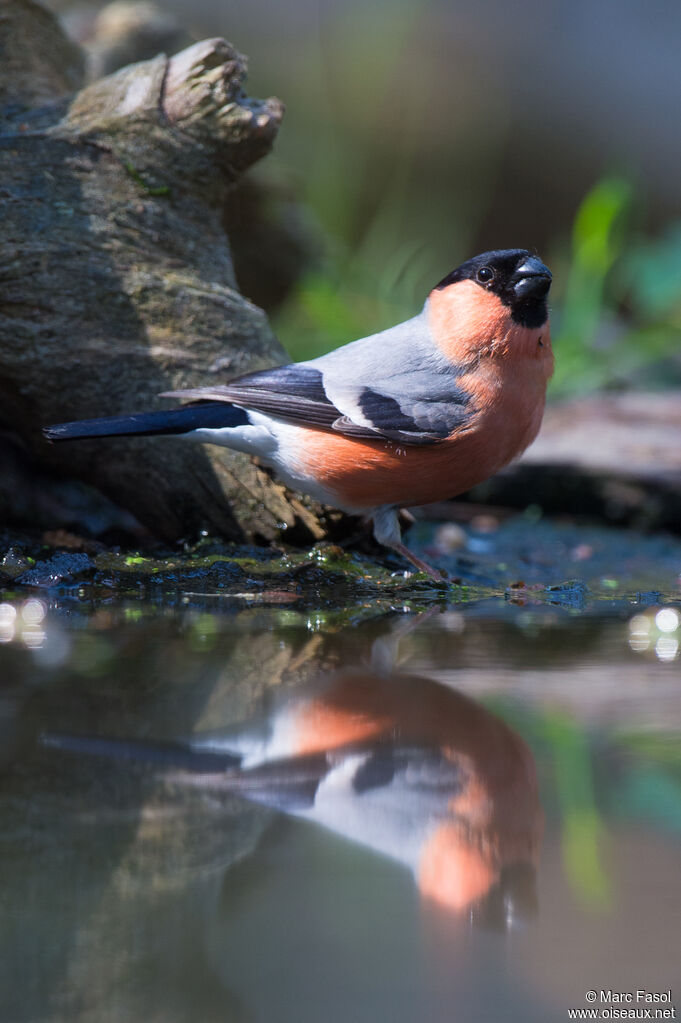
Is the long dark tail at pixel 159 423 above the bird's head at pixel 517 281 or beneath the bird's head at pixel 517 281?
beneath

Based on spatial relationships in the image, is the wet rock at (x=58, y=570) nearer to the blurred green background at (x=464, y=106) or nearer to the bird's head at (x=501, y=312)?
the bird's head at (x=501, y=312)

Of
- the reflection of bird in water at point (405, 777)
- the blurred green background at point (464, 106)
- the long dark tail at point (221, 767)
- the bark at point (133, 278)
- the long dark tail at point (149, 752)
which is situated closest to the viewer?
the reflection of bird in water at point (405, 777)

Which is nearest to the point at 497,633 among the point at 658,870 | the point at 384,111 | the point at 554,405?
the point at 658,870

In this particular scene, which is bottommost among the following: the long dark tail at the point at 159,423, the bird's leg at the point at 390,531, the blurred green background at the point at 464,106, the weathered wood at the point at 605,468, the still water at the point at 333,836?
the still water at the point at 333,836

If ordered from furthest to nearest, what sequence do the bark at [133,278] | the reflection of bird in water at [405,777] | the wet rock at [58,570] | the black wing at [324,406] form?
the bark at [133,278] → the black wing at [324,406] → the wet rock at [58,570] → the reflection of bird in water at [405,777]

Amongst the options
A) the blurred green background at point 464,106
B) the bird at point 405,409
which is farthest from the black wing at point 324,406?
the blurred green background at point 464,106

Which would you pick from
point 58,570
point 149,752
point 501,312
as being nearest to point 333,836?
point 149,752

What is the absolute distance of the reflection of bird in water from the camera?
1266 mm

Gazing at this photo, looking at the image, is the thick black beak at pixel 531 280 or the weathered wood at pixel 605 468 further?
the weathered wood at pixel 605 468

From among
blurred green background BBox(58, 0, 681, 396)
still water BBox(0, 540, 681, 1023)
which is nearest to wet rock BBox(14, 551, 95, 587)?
still water BBox(0, 540, 681, 1023)

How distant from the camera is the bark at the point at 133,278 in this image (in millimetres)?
3484

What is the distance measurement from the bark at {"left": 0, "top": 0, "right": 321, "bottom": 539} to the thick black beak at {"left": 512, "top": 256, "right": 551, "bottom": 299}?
1.03m

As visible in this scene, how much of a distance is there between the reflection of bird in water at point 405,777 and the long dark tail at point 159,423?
1549 millimetres

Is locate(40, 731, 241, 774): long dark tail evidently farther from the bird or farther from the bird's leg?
the bird's leg
